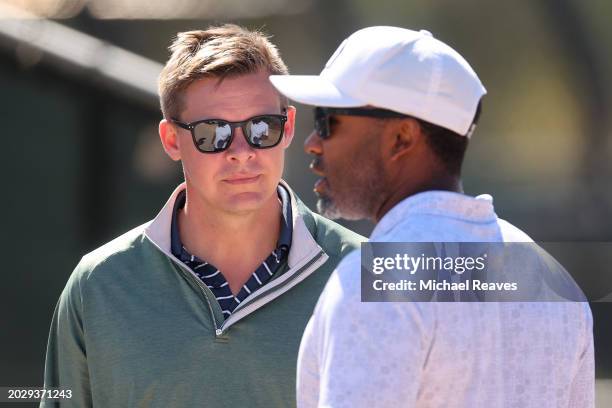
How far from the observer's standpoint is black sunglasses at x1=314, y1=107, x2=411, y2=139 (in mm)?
1673

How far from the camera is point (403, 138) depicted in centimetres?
168

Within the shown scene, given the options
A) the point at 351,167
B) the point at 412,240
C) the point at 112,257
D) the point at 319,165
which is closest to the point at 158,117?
the point at 112,257

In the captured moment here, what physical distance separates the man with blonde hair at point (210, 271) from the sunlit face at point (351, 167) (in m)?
0.76

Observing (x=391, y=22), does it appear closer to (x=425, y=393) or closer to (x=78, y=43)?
(x=78, y=43)

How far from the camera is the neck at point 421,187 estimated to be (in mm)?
1669

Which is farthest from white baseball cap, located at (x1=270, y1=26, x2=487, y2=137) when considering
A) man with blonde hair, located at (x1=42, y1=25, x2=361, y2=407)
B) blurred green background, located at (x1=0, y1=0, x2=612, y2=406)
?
blurred green background, located at (x1=0, y1=0, x2=612, y2=406)

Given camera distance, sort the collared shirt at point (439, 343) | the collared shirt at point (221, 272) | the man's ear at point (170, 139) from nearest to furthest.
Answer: the collared shirt at point (439, 343) → the collared shirt at point (221, 272) → the man's ear at point (170, 139)

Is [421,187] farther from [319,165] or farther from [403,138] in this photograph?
[319,165]

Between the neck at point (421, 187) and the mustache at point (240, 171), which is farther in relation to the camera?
the mustache at point (240, 171)

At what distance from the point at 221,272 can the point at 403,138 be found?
3.37 feet

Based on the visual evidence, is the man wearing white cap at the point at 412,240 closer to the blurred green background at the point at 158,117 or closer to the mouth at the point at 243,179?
the mouth at the point at 243,179

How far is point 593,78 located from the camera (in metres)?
6.46

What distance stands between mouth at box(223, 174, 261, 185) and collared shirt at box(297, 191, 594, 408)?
3.40 ft

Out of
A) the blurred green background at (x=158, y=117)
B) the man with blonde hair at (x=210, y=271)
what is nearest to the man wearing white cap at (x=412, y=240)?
the man with blonde hair at (x=210, y=271)
